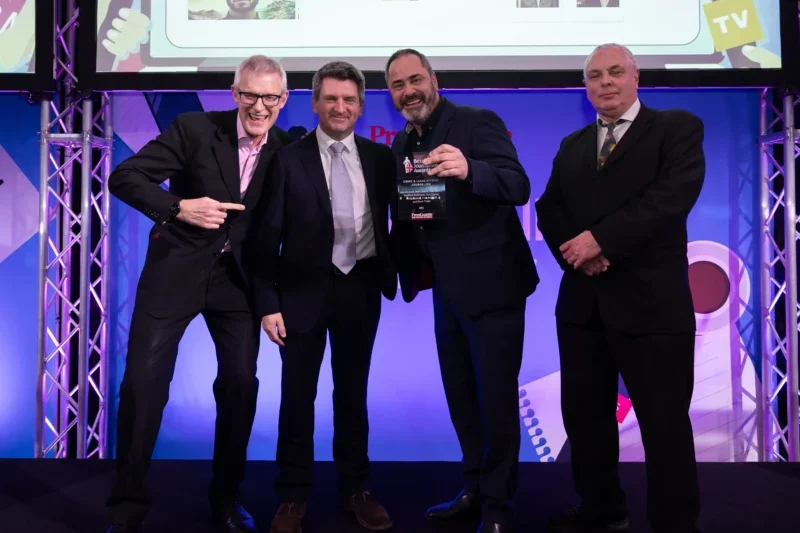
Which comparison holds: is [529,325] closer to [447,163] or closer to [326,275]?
[326,275]

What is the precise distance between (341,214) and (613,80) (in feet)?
3.89

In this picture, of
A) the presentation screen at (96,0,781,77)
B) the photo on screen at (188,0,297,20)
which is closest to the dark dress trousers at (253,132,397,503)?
the presentation screen at (96,0,781,77)

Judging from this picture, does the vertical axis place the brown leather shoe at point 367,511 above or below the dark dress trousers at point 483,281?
below

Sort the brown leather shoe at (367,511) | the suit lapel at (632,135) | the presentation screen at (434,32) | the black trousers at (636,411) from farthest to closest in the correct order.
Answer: the presentation screen at (434,32) < the brown leather shoe at (367,511) < the suit lapel at (632,135) < the black trousers at (636,411)

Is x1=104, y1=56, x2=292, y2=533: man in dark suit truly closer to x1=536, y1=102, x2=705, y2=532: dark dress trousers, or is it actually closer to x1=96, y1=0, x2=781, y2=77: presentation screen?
x1=536, y1=102, x2=705, y2=532: dark dress trousers

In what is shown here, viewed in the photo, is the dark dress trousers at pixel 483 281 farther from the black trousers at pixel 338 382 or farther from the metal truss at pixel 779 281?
the metal truss at pixel 779 281

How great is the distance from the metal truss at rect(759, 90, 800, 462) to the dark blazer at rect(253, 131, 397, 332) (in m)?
2.69

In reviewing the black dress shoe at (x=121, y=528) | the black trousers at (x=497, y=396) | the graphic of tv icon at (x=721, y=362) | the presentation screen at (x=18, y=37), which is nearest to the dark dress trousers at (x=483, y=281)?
the black trousers at (x=497, y=396)

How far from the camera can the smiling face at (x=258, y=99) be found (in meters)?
2.71

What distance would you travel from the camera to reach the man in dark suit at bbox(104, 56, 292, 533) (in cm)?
263

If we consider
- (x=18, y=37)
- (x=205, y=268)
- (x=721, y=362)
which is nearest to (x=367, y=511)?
(x=205, y=268)

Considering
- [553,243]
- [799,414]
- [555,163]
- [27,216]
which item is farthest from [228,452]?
[799,414]

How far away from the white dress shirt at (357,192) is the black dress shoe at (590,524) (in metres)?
1.34

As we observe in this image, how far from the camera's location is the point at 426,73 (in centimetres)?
271
